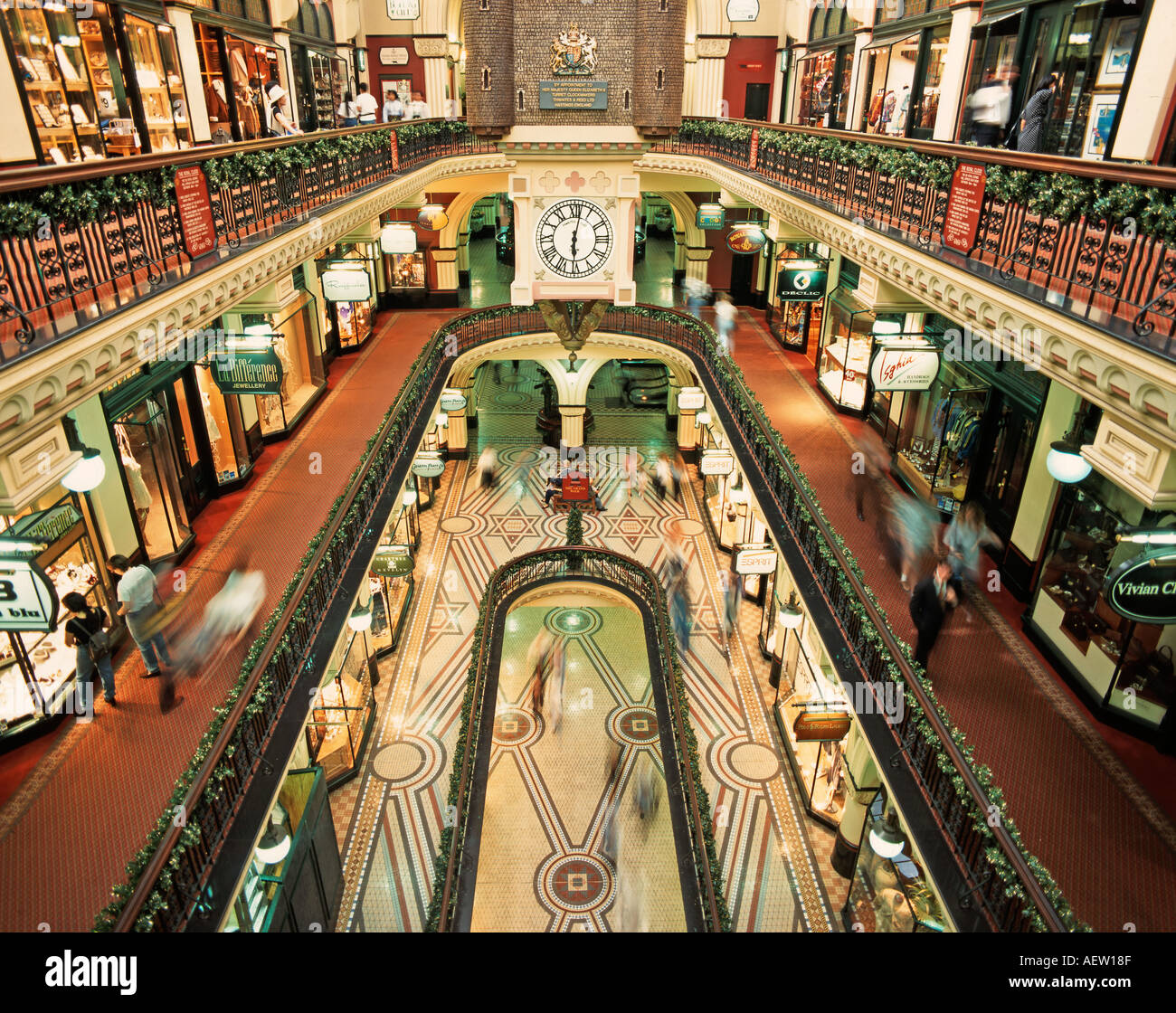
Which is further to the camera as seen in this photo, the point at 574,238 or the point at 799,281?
the point at 574,238

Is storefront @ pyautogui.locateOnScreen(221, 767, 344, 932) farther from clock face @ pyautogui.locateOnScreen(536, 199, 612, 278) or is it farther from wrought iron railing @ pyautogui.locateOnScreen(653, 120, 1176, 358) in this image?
clock face @ pyautogui.locateOnScreen(536, 199, 612, 278)

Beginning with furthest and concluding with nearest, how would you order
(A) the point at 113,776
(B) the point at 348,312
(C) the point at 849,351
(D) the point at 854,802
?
(B) the point at 348,312
(C) the point at 849,351
(D) the point at 854,802
(A) the point at 113,776

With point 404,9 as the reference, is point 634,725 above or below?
below

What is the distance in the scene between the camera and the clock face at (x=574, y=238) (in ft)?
43.2

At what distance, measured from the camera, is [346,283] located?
1093 centimetres

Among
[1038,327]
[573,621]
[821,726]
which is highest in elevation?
[1038,327]

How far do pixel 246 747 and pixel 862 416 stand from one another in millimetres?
10715

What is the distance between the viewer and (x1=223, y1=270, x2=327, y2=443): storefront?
11633 millimetres

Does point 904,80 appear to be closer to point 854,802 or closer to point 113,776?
point 854,802

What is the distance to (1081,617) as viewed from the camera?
7309 mm

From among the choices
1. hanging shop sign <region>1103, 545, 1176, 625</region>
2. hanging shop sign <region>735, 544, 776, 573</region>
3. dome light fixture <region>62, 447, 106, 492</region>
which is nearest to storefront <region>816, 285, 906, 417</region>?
hanging shop sign <region>735, 544, 776, 573</region>


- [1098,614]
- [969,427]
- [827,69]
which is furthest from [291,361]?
[827,69]

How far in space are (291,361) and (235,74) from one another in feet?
15.6

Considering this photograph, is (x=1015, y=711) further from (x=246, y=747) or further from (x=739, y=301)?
(x=739, y=301)
